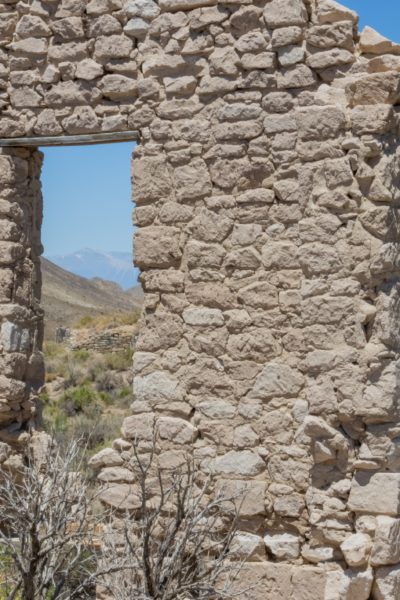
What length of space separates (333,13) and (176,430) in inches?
102

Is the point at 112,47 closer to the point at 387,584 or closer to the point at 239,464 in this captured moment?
the point at 239,464

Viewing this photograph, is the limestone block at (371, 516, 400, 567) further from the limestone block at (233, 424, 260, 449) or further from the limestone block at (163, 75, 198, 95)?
the limestone block at (163, 75, 198, 95)

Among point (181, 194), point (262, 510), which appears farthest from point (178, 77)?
point (262, 510)

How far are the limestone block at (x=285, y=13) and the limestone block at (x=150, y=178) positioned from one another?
1.06 m

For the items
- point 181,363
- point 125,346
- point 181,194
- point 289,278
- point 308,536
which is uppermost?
point 181,194

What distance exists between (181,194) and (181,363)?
103 centimetres

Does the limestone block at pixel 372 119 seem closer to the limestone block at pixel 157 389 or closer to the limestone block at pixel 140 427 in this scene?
the limestone block at pixel 157 389

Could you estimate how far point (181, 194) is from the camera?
5.90m

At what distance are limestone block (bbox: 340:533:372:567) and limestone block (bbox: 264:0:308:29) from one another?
293 centimetres

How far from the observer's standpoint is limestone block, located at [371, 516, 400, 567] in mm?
5000

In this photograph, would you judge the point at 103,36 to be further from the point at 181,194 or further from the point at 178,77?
the point at 181,194

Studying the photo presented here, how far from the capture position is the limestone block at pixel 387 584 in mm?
5047

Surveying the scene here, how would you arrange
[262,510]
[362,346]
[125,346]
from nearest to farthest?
[362,346] < [262,510] < [125,346]

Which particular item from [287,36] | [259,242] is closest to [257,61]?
[287,36]
